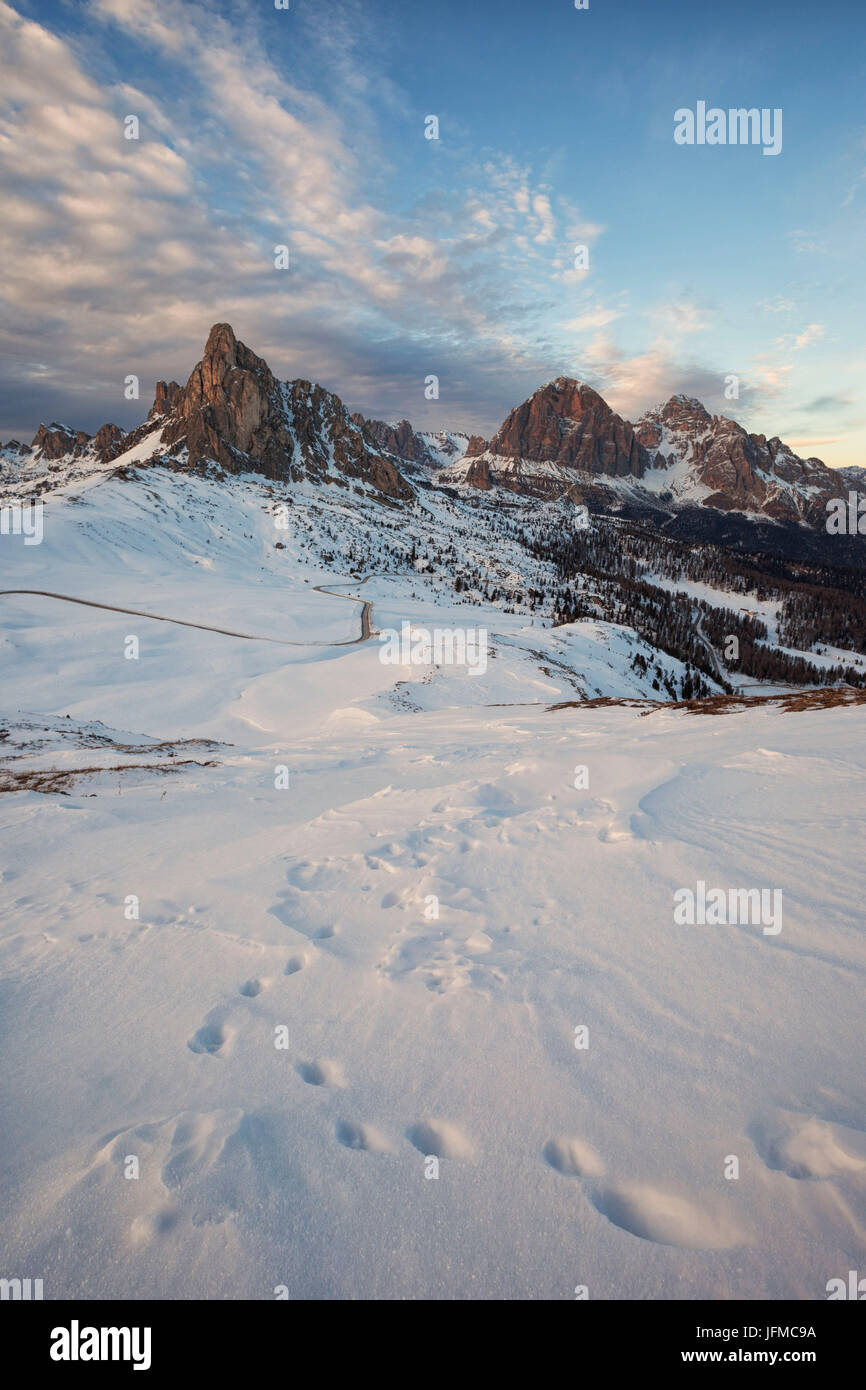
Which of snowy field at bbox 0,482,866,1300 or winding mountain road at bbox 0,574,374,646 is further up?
winding mountain road at bbox 0,574,374,646

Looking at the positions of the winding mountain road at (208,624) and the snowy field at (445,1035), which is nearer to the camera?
the snowy field at (445,1035)

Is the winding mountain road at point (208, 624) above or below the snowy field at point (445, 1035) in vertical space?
above

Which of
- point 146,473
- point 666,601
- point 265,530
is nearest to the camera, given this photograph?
point 265,530

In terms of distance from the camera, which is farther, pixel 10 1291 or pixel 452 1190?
pixel 452 1190

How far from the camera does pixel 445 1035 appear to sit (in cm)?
422

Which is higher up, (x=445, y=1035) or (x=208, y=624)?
(x=208, y=624)

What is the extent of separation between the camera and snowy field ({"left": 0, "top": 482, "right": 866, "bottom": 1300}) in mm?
2859

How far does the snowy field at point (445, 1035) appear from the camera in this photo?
2859 mm

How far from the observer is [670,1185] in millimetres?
3051

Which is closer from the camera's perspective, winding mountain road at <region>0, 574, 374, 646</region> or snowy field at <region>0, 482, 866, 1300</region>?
snowy field at <region>0, 482, 866, 1300</region>

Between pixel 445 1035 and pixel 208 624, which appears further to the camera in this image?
pixel 208 624
